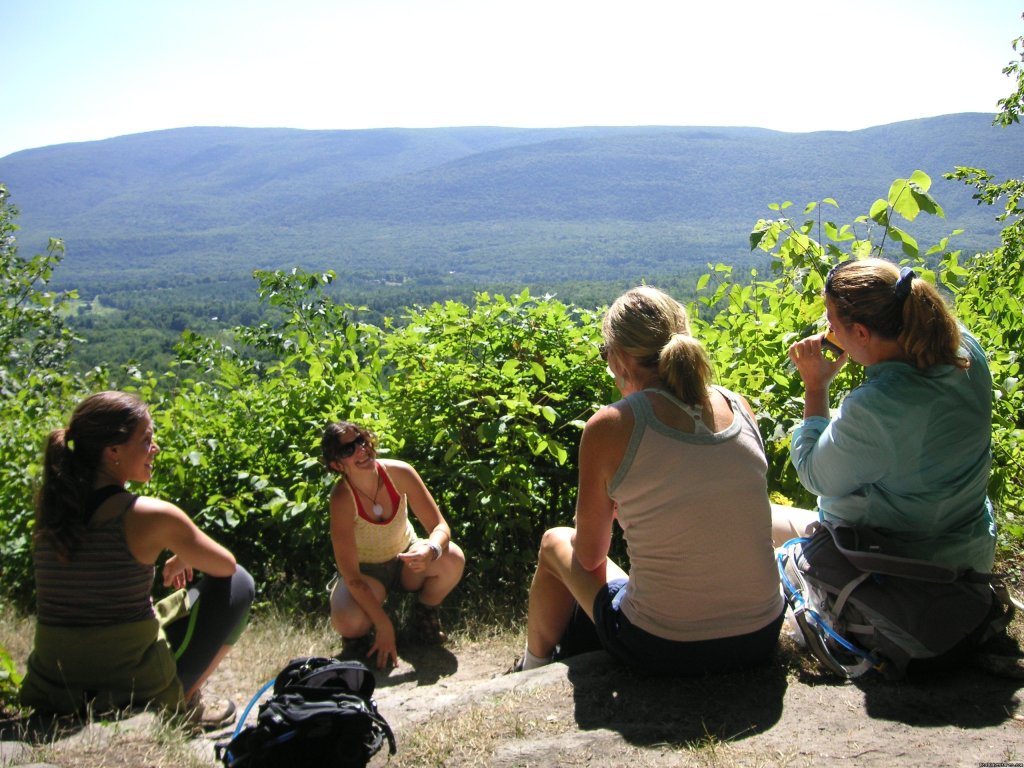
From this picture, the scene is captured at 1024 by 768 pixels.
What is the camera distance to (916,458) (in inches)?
95.2

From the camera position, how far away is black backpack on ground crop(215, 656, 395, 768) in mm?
2254

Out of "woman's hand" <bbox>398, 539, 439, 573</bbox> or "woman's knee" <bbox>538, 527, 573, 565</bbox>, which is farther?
"woman's hand" <bbox>398, 539, 439, 573</bbox>

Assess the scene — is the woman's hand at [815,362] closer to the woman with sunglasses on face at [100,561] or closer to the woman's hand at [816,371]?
the woman's hand at [816,371]

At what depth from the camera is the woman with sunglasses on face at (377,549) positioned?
3.74 metres

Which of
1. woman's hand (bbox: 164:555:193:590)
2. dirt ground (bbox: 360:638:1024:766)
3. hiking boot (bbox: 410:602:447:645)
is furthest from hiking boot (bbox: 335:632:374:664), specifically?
dirt ground (bbox: 360:638:1024:766)

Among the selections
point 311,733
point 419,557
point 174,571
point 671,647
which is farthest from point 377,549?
point 671,647

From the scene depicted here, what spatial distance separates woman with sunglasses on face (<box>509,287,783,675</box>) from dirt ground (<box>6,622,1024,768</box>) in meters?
0.12

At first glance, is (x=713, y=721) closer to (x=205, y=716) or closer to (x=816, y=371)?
(x=816, y=371)

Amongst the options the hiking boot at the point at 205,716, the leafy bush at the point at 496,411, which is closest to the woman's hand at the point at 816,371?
the leafy bush at the point at 496,411

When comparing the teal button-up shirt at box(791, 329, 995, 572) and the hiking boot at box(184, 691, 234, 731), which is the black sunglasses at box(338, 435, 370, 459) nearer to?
the hiking boot at box(184, 691, 234, 731)

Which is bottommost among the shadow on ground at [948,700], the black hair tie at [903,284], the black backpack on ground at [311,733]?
the shadow on ground at [948,700]

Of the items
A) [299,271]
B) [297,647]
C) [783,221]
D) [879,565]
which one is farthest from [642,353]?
[299,271]

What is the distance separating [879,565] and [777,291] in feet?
6.90

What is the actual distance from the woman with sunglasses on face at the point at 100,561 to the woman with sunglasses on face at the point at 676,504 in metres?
1.41
